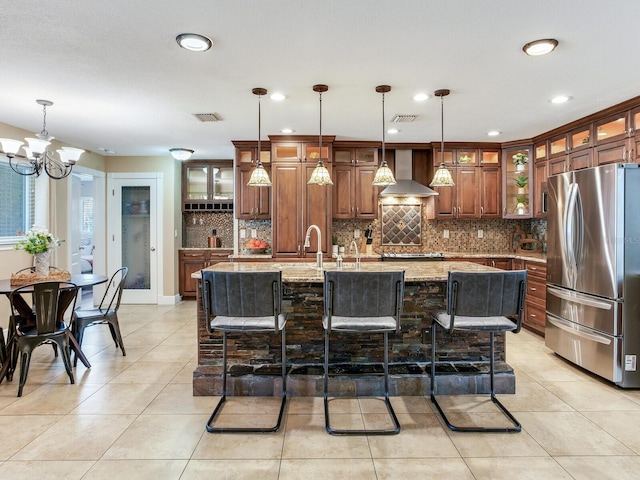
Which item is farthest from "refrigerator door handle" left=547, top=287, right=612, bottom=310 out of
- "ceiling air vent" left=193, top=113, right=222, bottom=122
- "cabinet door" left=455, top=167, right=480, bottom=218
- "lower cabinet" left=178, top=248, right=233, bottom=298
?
"lower cabinet" left=178, top=248, right=233, bottom=298

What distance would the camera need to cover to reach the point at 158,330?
16.0 feet

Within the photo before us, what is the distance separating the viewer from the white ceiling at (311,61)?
2143 mm

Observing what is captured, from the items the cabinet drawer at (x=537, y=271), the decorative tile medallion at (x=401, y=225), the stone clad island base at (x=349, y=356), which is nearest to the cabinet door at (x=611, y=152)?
the cabinet drawer at (x=537, y=271)

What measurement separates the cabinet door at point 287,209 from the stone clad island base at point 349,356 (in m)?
2.09

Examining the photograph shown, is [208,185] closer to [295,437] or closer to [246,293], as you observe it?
[246,293]

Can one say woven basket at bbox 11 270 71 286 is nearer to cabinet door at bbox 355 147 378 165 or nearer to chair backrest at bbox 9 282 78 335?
chair backrest at bbox 9 282 78 335

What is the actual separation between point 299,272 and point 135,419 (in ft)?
4.95

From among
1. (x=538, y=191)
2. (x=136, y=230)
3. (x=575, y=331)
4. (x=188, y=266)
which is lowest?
(x=575, y=331)

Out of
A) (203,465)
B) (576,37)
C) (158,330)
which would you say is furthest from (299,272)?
(158,330)

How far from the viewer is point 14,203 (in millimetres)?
4668

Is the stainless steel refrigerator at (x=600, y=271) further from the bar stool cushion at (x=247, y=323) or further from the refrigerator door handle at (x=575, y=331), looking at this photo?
the bar stool cushion at (x=247, y=323)

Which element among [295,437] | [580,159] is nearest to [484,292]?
[295,437]

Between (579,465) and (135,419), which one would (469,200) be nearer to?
(579,465)

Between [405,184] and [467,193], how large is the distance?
0.92 metres
